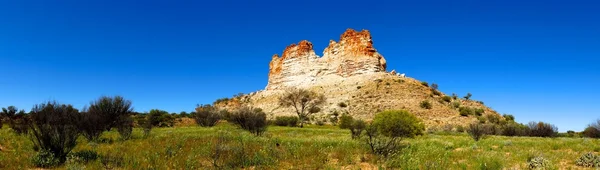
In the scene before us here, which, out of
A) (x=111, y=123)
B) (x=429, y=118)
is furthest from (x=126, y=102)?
(x=429, y=118)

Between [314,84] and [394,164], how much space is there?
90562mm

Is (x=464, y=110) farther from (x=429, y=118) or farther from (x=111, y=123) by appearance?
(x=111, y=123)

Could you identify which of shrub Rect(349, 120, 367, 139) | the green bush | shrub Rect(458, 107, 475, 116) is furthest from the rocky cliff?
shrub Rect(349, 120, 367, 139)

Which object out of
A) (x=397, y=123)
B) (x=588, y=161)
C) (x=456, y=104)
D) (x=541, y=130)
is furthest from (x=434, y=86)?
(x=588, y=161)

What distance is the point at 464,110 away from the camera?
6431cm

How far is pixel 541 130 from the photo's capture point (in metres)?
38.7

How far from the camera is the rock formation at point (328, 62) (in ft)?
322

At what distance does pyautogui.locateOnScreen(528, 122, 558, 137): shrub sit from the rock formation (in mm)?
55719

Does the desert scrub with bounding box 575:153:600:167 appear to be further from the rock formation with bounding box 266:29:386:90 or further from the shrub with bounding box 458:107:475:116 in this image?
the rock formation with bounding box 266:29:386:90

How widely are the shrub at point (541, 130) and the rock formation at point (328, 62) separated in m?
55.7

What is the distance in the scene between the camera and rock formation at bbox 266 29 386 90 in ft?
322

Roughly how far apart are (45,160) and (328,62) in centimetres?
9927

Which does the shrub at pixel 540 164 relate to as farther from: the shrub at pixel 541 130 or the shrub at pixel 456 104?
the shrub at pixel 456 104

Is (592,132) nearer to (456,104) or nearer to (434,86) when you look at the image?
(456,104)
